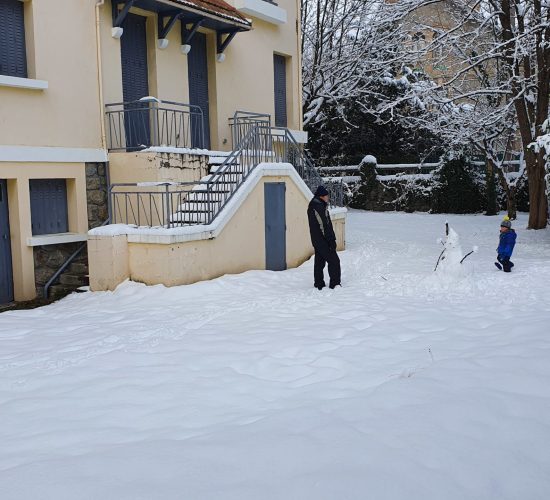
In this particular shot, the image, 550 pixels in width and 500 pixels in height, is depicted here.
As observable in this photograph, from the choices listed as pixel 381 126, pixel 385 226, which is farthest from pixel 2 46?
pixel 381 126

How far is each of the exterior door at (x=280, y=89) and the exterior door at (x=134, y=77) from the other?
4912 millimetres

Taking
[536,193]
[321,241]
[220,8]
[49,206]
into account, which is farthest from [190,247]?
[536,193]

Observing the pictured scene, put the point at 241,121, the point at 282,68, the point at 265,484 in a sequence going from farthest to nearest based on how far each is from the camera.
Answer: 1. the point at 282,68
2. the point at 241,121
3. the point at 265,484

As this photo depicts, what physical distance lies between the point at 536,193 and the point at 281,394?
15.1 meters

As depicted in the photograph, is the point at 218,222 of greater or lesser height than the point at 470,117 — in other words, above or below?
below

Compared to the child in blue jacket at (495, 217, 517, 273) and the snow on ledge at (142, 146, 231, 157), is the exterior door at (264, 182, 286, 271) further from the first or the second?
the child in blue jacket at (495, 217, 517, 273)

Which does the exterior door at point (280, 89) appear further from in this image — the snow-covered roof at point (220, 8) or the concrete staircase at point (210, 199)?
the concrete staircase at point (210, 199)

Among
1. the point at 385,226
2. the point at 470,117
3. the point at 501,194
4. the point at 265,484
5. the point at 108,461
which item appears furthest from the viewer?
the point at 501,194

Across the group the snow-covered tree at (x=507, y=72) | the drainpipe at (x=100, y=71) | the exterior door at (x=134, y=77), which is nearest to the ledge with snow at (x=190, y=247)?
the drainpipe at (x=100, y=71)

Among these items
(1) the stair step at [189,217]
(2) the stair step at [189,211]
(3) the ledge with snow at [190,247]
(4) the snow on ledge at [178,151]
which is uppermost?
(4) the snow on ledge at [178,151]

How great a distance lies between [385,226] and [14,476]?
17547mm

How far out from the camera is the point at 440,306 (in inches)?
343

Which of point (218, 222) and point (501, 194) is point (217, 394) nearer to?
point (218, 222)

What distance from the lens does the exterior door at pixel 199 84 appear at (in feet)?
46.7
